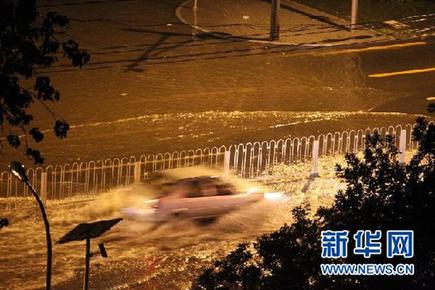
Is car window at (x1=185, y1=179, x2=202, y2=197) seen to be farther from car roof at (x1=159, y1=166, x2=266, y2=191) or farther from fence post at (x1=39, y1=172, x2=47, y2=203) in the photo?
fence post at (x1=39, y1=172, x2=47, y2=203)

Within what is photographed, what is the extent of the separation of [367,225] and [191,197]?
974 centimetres

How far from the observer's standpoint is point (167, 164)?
73.4ft

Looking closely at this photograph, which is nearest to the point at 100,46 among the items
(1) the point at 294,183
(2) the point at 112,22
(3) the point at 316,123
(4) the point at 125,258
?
(2) the point at 112,22

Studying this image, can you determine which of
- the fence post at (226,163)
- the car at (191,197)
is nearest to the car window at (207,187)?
the car at (191,197)

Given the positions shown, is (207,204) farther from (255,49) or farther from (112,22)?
(112,22)

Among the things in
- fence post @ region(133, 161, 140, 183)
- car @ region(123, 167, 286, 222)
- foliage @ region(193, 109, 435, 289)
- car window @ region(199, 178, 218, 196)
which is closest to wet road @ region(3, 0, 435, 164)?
fence post @ region(133, 161, 140, 183)

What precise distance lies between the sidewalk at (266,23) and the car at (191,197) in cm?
1291

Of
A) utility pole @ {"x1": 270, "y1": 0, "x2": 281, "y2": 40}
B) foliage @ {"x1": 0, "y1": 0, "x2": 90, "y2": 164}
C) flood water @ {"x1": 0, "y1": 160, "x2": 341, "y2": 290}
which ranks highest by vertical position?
utility pole @ {"x1": 270, "y1": 0, "x2": 281, "y2": 40}

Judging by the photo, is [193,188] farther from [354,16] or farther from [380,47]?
[354,16]

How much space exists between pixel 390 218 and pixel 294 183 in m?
12.1

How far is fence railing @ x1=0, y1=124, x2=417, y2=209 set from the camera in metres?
20.7

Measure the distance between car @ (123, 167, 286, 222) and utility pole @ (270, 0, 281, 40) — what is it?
12.5 m

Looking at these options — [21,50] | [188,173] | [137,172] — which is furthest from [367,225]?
[137,172]

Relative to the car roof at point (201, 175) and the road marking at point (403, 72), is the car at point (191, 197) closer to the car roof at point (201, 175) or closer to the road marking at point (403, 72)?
the car roof at point (201, 175)
